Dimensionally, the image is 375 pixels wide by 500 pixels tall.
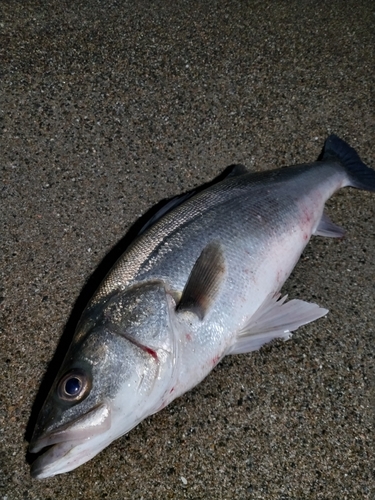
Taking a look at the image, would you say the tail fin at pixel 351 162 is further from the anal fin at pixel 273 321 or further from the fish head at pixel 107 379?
the fish head at pixel 107 379

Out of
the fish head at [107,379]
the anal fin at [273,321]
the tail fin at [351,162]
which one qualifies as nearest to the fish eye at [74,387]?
the fish head at [107,379]

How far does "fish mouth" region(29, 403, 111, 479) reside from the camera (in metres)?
1.83

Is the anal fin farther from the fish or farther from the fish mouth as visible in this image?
the fish mouth

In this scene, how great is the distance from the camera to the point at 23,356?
2426 mm

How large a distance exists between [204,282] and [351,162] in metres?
1.49

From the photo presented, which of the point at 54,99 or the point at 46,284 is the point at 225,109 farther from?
the point at 46,284

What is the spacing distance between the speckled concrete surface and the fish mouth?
0.38 meters

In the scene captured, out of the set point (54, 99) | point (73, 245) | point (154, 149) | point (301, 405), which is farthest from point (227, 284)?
point (54, 99)

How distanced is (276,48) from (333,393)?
Result: 8.38 ft

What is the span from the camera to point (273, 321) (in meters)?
2.38

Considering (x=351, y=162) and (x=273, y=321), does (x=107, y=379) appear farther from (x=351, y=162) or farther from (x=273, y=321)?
(x=351, y=162)

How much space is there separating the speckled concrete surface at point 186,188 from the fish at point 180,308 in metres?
0.25

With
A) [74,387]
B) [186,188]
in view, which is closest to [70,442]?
[74,387]

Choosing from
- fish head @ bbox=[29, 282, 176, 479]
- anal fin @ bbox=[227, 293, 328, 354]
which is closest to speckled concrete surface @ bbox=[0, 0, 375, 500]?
anal fin @ bbox=[227, 293, 328, 354]
